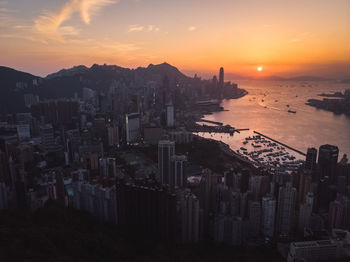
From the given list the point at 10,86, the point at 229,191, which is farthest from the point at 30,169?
the point at 10,86

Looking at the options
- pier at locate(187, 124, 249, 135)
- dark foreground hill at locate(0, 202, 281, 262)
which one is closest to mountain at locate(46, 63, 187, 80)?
pier at locate(187, 124, 249, 135)

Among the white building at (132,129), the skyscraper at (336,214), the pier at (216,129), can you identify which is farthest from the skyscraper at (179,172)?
the pier at (216,129)

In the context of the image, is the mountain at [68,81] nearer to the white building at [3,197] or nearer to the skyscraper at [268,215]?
the white building at [3,197]

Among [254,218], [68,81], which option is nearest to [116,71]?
[68,81]

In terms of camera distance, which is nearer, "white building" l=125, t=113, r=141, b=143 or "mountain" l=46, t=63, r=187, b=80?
"white building" l=125, t=113, r=141, b=143

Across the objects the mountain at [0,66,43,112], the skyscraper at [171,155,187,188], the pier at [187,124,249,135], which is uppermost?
the mountain at [0,66,43,112]

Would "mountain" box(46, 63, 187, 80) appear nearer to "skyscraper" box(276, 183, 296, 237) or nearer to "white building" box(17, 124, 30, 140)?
"white building" box(17, 124, 30, 140)

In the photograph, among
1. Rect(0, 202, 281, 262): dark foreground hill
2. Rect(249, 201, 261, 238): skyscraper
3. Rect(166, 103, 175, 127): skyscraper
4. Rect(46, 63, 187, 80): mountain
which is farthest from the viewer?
Rect(46, 63, 187, 80): mountain

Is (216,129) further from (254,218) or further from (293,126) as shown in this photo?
(254,218)
